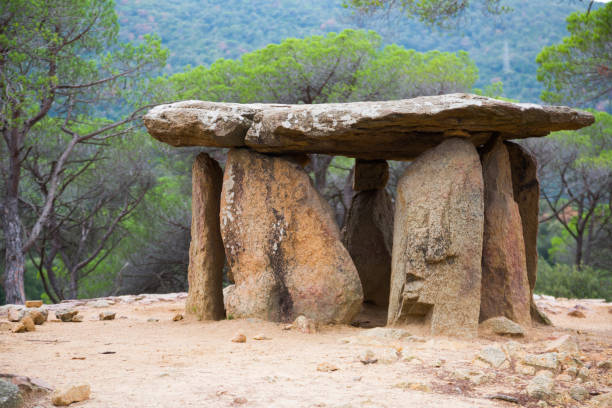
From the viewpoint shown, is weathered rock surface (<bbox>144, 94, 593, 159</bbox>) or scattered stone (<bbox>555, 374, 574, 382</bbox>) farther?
weathered rock surface (<bbox>144, 94, 593, 159</bbox>)

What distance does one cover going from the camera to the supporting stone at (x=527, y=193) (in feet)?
25.0

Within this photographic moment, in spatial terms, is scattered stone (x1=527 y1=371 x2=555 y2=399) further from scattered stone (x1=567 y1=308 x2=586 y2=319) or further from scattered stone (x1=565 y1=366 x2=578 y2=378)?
scattered stone (x1=567 y1=308 x2=586 y2=319)

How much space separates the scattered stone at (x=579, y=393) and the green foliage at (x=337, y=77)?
1188 cm

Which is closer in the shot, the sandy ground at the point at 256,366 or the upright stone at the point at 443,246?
the sandy ground at the point at 256,366

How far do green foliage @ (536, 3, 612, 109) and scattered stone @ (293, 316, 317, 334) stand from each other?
846 cm

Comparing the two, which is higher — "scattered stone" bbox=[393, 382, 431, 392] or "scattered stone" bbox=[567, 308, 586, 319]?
"scattered stone" bbox=[393, 382, 431, 392]

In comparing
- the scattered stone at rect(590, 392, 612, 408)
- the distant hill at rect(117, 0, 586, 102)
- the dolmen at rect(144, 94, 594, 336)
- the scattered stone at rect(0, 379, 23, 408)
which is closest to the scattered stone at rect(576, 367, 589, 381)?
the scattered stone at rect(590, 392, 612, 408)

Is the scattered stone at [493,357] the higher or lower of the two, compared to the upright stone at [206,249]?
lower

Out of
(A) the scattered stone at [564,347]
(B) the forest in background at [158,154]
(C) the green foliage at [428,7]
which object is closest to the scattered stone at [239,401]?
(A) the scattered stone at [564,347]

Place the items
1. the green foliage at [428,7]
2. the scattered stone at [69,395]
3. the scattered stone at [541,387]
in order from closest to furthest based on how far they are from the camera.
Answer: the scattered stone at [69,395]
the scattered stone at [541,387]
the green foliage at [428,7]

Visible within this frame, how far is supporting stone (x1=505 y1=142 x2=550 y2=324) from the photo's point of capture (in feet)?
25.0

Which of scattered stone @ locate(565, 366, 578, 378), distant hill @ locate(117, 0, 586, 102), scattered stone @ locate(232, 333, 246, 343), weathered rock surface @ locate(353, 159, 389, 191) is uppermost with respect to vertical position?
distant hill @ locate(117, 0, 586, 102)

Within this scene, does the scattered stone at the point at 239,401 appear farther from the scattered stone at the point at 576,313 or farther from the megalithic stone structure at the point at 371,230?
the scattered stone at the point at 576,313

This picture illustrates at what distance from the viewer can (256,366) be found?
441 cm
